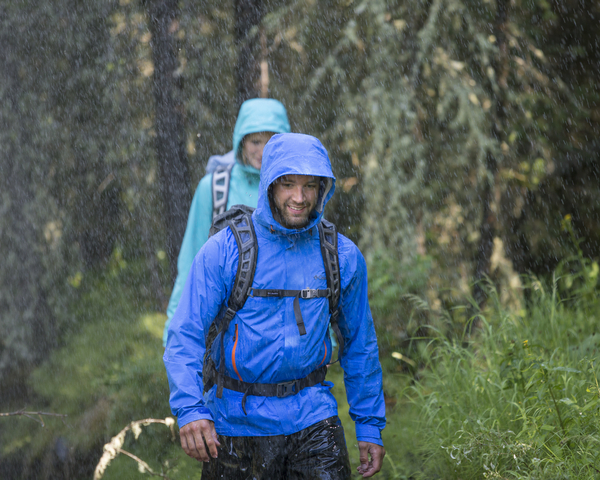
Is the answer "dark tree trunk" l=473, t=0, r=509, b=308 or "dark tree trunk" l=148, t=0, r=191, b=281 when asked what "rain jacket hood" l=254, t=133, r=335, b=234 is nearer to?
"dark tree trunk" l=473, t=0, r=509, b=308

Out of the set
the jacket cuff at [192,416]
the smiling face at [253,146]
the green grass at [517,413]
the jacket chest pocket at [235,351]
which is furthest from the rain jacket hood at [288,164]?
the green grass at [517,413]

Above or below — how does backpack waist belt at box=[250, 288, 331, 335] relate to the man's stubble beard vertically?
below

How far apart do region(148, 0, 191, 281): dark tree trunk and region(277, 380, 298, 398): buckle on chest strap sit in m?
5.03

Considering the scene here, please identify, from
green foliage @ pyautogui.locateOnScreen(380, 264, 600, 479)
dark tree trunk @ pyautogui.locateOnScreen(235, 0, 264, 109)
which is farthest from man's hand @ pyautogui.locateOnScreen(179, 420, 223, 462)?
dark tree trunk @ pyautogui.locateOnScreen(235, 0, 264, 109)

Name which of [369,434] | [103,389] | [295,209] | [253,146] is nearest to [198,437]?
[369,434]

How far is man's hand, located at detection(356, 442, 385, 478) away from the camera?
2.86m

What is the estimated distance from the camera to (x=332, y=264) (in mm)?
2779

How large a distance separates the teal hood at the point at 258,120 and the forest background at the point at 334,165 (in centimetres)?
186

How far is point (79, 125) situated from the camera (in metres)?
8.73

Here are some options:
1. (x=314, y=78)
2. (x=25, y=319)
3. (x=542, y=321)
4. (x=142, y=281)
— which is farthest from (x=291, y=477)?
(x=142, y=281)

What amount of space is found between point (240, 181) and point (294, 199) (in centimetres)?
130

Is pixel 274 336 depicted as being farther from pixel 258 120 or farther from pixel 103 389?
pixel 103 389

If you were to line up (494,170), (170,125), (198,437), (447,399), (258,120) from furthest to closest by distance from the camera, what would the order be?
(170,125) → (494,170) → (447,399) → (258,120) → (198,437)

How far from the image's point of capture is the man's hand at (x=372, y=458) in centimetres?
286
